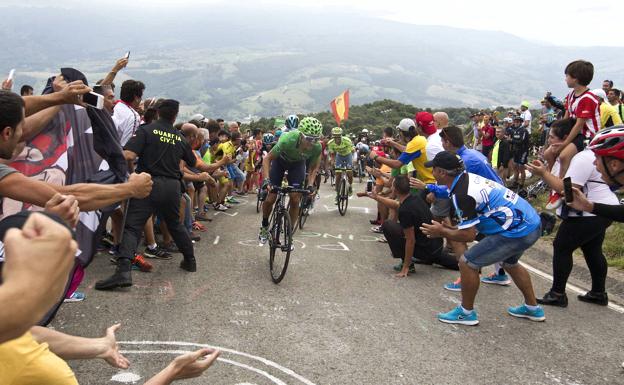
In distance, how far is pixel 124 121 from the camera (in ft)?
22.8

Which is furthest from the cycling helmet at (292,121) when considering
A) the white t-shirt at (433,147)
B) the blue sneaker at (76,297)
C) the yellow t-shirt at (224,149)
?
the blue sneaker at (76,297)

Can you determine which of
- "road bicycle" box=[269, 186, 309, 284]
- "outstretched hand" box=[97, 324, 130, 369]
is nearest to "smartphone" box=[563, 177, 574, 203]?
"road bicycle" box=[269, 186, 309, 284]

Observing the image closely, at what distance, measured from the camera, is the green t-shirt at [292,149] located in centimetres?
768

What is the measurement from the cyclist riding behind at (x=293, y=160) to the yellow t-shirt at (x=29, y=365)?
5.19 metres

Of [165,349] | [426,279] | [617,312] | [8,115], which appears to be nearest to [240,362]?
[165,349]

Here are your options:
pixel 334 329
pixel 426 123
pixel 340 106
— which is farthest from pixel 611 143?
pixel 340 106

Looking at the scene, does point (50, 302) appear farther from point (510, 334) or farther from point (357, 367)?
point (510, 334)

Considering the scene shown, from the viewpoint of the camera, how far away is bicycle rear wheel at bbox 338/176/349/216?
1280cm

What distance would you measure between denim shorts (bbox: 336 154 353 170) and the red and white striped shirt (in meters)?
7.10

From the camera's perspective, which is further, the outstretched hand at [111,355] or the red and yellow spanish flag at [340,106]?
the red and yellow spanish flag at [340,106]

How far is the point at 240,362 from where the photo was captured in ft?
14.2

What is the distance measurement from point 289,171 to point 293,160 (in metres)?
0.25

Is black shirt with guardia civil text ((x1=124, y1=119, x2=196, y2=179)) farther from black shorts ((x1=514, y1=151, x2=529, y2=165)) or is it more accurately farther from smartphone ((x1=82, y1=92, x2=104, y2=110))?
black shorts ((x1=514, y1=151, x2=529, y2=165))

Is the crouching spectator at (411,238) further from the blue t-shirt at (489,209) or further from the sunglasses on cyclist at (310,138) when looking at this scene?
the blue t-shirt at (489,209)
